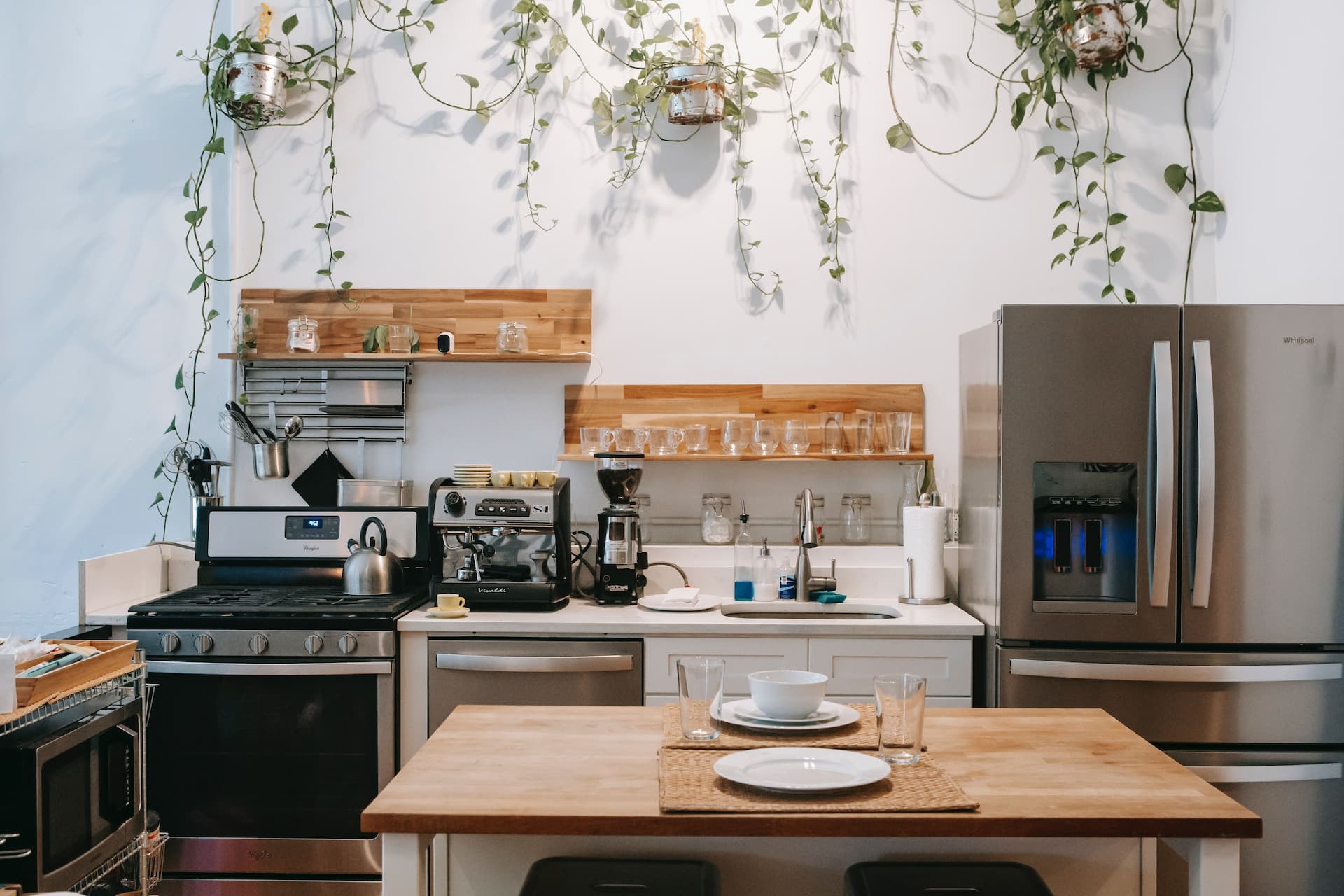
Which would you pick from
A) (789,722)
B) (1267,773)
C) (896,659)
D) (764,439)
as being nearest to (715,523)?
(764,439)

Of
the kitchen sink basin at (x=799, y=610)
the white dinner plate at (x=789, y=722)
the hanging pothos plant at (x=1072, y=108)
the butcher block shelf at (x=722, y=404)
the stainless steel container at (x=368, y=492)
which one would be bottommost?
the kitchen sink basin at (x=799, y=610)

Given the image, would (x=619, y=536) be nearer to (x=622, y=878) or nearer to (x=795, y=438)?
(x=795, y=438)

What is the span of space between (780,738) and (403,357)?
227 centimetres

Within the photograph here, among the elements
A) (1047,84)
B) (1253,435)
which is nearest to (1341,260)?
(1253,435)

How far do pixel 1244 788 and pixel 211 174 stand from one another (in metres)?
3.87

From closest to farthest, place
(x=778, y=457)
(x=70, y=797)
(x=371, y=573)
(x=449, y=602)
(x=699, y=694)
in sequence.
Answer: (x=699, y=694) → (x=70, y=797) → (x=449, y=602) → (x=371, y=573) → (x=778, y=457)

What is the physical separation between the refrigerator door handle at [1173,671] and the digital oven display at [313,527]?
7.09 ft

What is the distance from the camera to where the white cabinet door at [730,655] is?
9.85ft

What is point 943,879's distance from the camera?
5.04 feet

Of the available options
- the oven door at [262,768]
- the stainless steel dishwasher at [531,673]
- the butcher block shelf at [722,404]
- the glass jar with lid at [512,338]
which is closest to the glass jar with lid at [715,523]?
the butcher block shelf at [722,404]

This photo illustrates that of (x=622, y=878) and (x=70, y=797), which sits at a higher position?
(x=622, y=878)

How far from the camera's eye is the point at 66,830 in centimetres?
216

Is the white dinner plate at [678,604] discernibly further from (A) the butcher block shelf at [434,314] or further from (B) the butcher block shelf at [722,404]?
(A) the butcher block shelf at [434,314]

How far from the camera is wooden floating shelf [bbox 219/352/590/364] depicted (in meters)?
3.49
